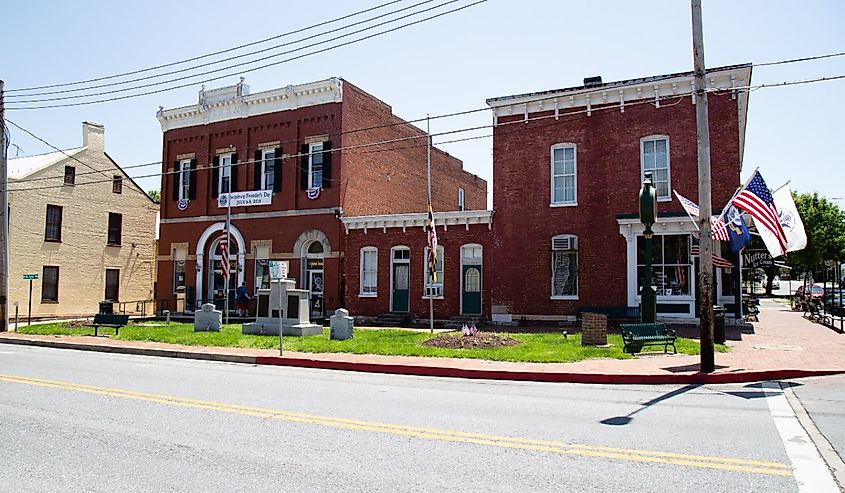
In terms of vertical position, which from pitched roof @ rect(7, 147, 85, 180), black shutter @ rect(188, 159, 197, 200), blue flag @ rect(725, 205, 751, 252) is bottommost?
blue flag @ rect(725, 205, 751, 252)

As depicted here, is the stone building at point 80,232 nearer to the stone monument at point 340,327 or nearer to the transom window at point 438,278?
the transom window at point 438,278

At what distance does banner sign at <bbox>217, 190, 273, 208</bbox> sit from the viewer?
30.8 metres

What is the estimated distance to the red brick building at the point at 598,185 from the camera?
22578 millimetres

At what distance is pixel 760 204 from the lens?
613 inches

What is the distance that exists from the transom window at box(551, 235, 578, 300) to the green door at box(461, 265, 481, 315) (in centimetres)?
308

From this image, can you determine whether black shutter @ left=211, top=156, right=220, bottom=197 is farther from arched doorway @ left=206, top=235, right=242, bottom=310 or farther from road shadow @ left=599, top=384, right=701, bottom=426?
road shadow @ left=599, top=384, right=701, bottom=426

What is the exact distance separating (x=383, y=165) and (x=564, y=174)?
10.5 m

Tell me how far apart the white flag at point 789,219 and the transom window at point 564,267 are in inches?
291

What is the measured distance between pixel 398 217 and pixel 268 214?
6976 mm

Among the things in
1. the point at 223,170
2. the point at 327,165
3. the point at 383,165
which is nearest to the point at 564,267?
the point at 327,165

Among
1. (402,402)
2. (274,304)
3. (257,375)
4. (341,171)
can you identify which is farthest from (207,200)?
(402,402)

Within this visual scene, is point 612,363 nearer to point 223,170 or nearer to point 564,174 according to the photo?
point 564,174

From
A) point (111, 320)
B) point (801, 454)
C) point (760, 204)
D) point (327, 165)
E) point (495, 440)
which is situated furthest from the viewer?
point (327, 165)

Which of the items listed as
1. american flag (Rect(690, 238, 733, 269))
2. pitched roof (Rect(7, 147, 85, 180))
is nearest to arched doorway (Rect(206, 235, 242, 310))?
pitched roof (Rect(7, 147, 85, 180))
